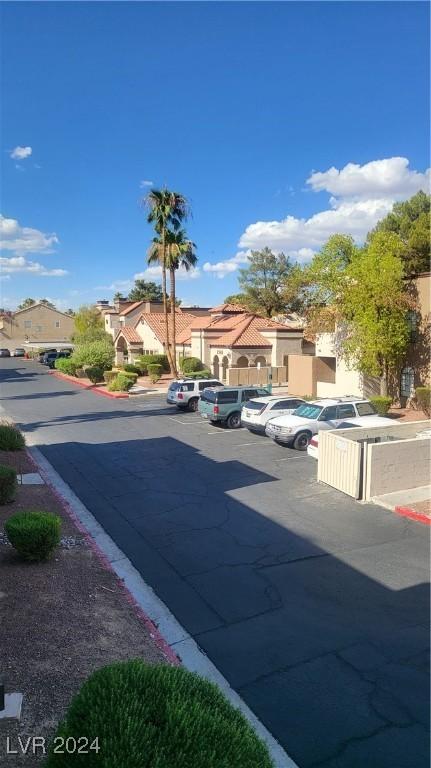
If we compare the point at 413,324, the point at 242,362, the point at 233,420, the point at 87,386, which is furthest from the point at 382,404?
the point at 87,386

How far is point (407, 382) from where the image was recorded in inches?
1043

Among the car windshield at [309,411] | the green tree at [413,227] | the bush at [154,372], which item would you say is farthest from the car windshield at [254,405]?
the bush at [154,372]

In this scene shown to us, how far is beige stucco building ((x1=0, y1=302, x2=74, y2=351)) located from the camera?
94.2 metres

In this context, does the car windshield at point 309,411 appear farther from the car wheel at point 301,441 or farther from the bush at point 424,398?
the bush at point 424,398

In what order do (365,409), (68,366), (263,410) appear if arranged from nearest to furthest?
(365,409), (263,410), (68,366)

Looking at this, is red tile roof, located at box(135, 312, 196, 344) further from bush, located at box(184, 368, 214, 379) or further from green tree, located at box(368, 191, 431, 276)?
green tree, located at box(368, 191, 431, 276)

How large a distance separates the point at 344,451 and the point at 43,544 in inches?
304

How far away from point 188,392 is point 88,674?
2141cm

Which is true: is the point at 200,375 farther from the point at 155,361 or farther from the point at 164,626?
the point at 164,626

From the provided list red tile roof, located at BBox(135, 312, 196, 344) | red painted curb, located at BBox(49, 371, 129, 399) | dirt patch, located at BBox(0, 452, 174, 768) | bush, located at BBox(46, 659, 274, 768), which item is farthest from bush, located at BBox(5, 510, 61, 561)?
red tile roof, located at BBox(135, 312, 196, 344)

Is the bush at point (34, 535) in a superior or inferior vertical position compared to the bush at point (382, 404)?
inferior

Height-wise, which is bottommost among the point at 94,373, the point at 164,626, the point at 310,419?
the point at 164,626

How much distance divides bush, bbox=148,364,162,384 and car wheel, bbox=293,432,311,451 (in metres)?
23.6

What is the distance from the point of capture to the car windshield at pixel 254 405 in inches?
796
